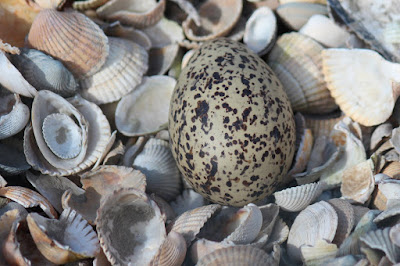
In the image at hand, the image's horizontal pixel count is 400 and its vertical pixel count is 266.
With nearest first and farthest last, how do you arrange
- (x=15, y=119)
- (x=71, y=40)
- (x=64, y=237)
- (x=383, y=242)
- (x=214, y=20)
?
(x=383, y=242)
(x=64, y=237)
(x=15, y=119)
(x=71, y=40)
(x=214, y=20)

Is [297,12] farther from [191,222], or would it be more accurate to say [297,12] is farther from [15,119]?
[15,119]

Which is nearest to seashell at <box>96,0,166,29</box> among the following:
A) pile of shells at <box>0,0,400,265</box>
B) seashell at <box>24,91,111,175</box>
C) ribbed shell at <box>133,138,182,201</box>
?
pile of shells at <box>0,0,400,265</box>

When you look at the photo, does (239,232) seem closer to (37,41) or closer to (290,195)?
(290,195)

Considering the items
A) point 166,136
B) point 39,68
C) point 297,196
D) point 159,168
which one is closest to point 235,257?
point 297,196

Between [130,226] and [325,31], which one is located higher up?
[325,31]

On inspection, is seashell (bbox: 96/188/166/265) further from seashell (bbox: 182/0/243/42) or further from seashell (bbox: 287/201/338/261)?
seashell (bbox: 182/0/243/42)

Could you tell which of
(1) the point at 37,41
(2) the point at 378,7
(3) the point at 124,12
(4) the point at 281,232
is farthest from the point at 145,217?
(2) the point at 378,7
